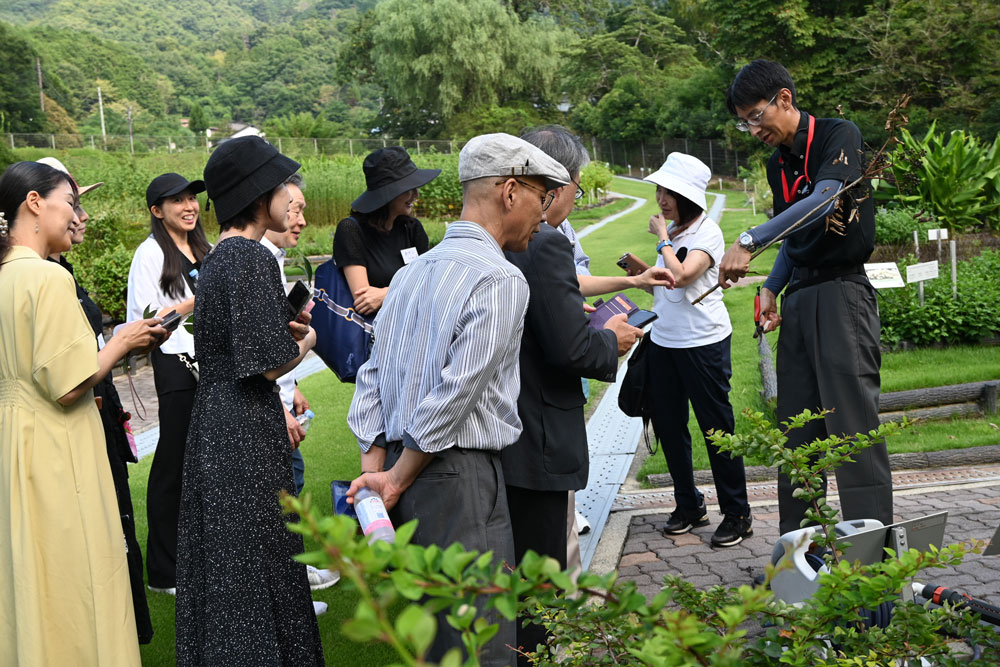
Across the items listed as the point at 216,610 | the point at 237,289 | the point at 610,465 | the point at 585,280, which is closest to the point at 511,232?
the point at 237,289

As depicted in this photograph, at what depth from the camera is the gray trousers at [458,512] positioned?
2619 mm

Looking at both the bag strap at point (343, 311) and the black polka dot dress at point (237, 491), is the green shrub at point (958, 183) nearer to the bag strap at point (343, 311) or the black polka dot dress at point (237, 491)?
the bag strap at point (343, 311)

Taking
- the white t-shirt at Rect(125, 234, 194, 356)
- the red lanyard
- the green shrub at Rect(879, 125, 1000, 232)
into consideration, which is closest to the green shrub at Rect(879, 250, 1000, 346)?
the green shrub at Rect(879, 125, 1000, 232)

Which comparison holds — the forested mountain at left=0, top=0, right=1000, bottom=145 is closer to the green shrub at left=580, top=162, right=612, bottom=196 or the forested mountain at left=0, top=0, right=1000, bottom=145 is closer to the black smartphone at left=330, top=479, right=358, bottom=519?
the black smartphone at left=330, top=479, right=358, bottom=519

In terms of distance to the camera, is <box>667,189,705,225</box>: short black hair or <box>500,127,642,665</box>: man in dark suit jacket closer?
<box>500,127,642,665</box>: man in dark suit jacket

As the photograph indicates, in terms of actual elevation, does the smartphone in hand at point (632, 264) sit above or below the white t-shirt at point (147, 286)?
below

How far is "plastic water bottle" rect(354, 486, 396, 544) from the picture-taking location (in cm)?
246

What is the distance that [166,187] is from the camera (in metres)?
4.86

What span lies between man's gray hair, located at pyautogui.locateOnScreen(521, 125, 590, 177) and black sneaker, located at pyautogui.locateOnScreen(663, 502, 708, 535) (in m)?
2.19

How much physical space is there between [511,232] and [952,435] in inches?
199

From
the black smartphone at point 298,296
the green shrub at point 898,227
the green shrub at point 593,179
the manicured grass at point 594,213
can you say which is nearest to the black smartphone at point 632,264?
the black smartphone at point 298,296

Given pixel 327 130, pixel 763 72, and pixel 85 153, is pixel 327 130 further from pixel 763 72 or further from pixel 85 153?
pixel 763 72

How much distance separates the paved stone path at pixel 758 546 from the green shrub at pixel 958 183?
6540 millimetres

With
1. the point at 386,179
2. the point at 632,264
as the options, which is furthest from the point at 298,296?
the point at 632,264
